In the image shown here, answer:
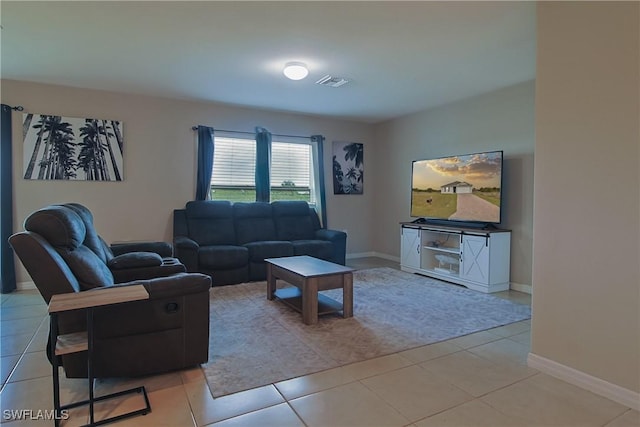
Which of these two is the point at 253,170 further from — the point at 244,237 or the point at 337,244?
the point at 337,244

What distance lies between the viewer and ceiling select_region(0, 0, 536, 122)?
8.70 ft

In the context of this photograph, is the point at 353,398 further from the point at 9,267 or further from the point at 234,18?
the point at 9,267

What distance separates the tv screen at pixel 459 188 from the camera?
4.39 m

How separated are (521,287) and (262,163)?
3.99 metres

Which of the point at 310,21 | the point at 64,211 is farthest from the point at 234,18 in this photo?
the point at 64,211

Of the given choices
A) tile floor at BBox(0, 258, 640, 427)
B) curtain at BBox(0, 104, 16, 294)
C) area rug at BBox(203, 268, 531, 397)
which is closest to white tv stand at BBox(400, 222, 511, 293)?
area rug at BBox(203, 268, 531, 397)

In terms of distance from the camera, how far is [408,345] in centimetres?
278

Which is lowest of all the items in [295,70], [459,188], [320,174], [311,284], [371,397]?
[371,397]

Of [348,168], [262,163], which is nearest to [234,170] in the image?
[262,163]

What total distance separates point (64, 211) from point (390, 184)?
16.9ft

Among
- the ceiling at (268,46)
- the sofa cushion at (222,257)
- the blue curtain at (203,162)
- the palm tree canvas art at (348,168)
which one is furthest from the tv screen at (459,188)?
the blue curtain at (203,162)

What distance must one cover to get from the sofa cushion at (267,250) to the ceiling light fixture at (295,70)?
223 cm

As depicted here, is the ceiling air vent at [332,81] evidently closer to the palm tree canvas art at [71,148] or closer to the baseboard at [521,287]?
the palm tree canvas art at [71,148]

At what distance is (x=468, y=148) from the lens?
504 cm
